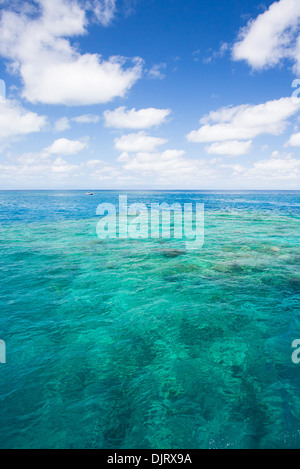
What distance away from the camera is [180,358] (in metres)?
7.60

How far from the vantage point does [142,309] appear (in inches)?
420

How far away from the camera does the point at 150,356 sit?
7699mm

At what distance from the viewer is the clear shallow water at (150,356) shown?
537cm

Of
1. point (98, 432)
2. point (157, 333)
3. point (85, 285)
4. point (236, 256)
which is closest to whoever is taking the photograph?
point (98, 432)

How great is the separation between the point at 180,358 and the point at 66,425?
3716 millimetres

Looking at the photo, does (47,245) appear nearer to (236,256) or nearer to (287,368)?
(236,256)

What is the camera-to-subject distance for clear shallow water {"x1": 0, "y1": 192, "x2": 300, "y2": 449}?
17.6 feet

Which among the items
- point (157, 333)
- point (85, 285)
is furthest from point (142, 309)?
point (85, 285)

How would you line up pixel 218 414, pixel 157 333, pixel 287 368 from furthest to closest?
1. pixel 157 333
2. pixel 287 368
3. pixel 218 414

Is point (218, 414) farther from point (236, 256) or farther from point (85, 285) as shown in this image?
point (236, 256)
